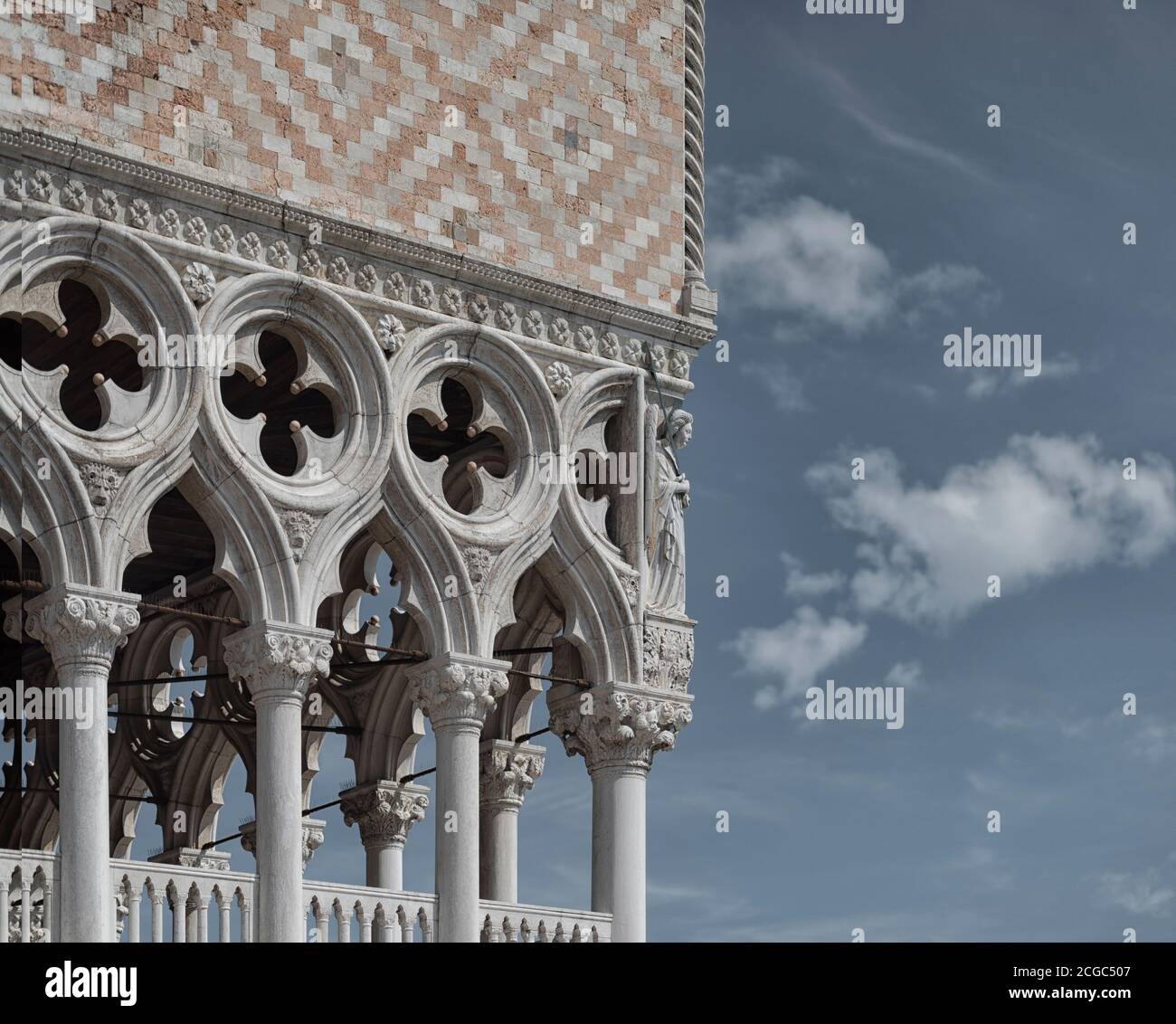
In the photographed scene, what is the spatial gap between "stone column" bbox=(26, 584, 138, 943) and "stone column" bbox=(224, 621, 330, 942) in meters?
1.40

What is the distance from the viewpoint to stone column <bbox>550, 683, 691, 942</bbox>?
28.8m

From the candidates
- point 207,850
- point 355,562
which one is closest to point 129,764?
point 207,850

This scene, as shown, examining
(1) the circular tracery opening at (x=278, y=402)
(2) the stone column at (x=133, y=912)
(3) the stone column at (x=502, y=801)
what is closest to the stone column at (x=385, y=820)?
(3) the stone column at (x=502, y=801)

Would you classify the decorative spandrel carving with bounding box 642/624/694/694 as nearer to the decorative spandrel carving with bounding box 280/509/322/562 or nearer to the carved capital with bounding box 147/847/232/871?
the decorative spandrel carving with bounding box 280/509/322/562

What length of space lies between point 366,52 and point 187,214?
114 inches

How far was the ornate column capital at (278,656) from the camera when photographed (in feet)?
87.8

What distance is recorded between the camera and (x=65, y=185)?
26156mm

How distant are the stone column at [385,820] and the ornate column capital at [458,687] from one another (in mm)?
4565

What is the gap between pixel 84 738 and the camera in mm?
25219

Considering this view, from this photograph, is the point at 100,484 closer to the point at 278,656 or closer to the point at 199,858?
the point at 278,656

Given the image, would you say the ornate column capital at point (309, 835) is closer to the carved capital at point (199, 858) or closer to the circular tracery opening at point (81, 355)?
the carved capital at point (199, 858)

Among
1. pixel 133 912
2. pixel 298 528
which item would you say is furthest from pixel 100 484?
pixel 133 912
